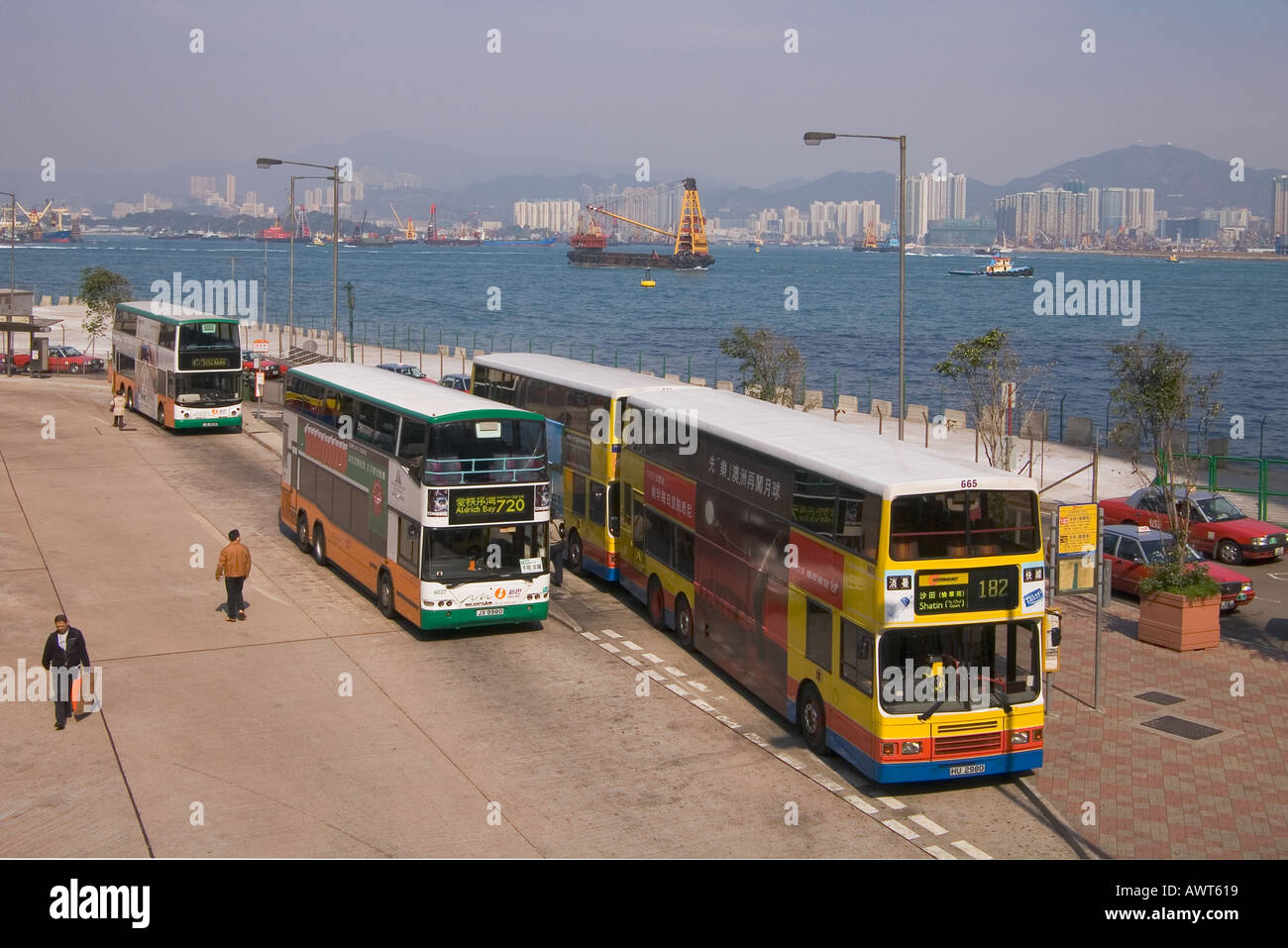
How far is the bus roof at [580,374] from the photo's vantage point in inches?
924

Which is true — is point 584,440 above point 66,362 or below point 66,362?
below

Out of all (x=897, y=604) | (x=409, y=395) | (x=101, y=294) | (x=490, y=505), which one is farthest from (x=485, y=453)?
(x=101, y=294)

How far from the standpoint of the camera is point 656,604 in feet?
71.5

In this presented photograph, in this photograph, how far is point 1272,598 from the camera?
81.0 ft

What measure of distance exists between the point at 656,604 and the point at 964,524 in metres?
8.28

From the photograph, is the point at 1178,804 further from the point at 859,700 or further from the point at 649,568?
the point at 649,568

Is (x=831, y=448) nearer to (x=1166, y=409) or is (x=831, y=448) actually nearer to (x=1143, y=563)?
(x=1166, y=409)

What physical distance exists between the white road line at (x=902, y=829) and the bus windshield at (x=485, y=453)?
27.9ft

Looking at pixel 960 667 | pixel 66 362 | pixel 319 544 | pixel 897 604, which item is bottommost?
pixel 319 544

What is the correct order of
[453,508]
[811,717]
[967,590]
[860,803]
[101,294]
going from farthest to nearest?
[101,294] < [453,508] < [811,717] < [860,803] < [967,590]

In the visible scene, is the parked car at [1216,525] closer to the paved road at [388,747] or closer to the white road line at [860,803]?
the paved road at [388,747]

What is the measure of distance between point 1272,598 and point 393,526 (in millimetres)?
16487

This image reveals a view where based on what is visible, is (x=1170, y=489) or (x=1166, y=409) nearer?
(x=1170, y=489)

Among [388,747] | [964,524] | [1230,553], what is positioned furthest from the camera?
[1230,553]
